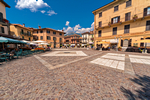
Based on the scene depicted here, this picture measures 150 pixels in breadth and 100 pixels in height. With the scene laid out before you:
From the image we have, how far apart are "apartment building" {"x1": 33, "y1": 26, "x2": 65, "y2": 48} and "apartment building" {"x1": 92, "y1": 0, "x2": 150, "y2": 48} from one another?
22.5 meters

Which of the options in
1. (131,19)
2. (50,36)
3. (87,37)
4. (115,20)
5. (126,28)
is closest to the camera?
(131,19)

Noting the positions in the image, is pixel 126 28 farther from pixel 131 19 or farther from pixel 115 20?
pixel 115 20

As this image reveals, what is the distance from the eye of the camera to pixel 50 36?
31531mm

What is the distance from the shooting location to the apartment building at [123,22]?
539 inches

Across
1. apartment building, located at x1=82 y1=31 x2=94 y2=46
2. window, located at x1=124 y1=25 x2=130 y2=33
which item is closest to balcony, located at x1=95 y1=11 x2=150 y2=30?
window, located at x1=124 y1=25 x2=130 y2=33

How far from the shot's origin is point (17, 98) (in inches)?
71.1

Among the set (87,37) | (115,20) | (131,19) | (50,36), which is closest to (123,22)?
(131,19)

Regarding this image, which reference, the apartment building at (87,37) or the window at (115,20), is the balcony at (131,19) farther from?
the apartment building at (87,37)

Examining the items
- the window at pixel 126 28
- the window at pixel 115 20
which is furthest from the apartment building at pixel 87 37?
the window at pixel 126 28

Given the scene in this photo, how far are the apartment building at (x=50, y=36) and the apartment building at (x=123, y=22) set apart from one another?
73.9 ft

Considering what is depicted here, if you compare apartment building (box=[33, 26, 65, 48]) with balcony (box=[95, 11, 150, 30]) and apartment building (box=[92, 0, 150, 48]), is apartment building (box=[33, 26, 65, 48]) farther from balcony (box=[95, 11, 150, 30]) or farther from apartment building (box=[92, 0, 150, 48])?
balcony (box=[95, 11, 150, 30])

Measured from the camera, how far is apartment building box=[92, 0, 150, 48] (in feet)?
44.9

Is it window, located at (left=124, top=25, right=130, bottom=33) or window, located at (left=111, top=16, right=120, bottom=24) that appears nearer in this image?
window, located at (left=124, top=25, right=130, bottom=33)

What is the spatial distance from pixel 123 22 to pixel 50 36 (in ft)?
99.5
